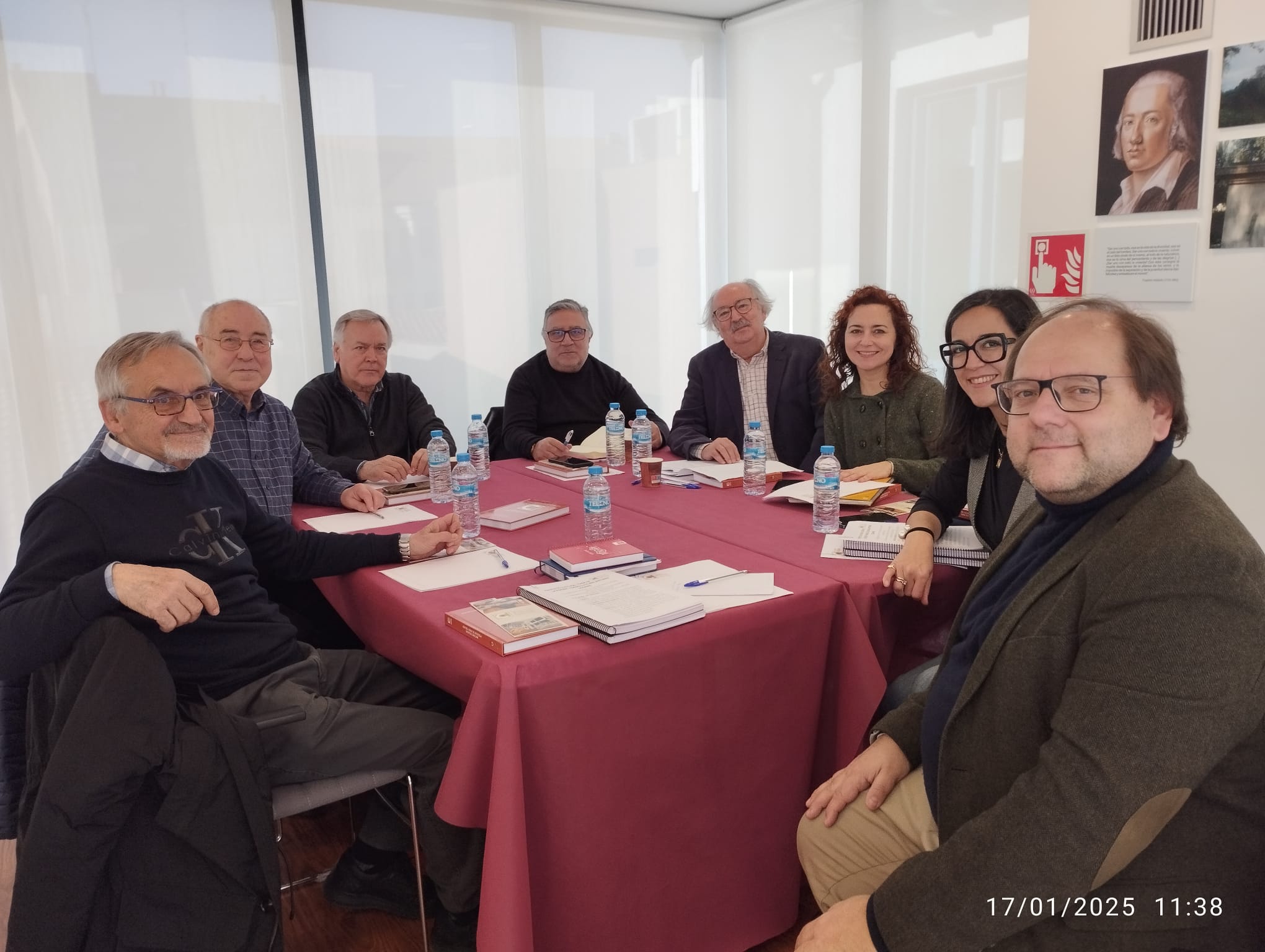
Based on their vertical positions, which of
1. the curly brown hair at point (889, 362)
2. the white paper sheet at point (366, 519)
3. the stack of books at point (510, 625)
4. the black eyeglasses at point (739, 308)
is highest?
the black eyeglasses at point (739, 308)

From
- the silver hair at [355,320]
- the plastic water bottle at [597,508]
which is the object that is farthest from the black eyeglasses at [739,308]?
the plastic water bottle at [597,508]

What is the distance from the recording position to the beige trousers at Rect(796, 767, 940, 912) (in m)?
1.50

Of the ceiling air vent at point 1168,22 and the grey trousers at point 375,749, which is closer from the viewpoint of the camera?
the grey trousers at point 375,749

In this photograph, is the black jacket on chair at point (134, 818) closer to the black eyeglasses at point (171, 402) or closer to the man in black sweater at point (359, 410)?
the black eyeglasses at point (171, 402)

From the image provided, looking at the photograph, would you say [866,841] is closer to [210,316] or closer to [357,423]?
[210,316]

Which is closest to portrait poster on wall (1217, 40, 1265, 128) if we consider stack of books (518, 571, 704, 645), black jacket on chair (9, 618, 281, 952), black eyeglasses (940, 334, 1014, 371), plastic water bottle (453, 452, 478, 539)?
black eyeglasses (940, 334, 1014, 371)

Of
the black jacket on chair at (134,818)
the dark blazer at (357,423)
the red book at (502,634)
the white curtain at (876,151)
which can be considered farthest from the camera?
the white curtain at (876,151)

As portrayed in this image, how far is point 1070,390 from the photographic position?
4.13ft

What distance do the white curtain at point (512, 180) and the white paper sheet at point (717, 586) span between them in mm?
3569

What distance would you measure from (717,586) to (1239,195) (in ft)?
7.77

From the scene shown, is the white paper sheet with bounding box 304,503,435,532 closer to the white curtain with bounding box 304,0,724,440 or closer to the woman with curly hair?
the woman with curly hair

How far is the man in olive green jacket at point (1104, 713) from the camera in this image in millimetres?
1037

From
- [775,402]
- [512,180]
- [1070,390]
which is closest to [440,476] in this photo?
[775,402]

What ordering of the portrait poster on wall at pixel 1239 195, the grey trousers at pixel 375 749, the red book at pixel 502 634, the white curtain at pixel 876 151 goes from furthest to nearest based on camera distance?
the white curtain at pixel 876 151
the portrait poster on wall at pixel 1239 195
the grey trousers at pixel 375 749
the red book at pixel 502 634
